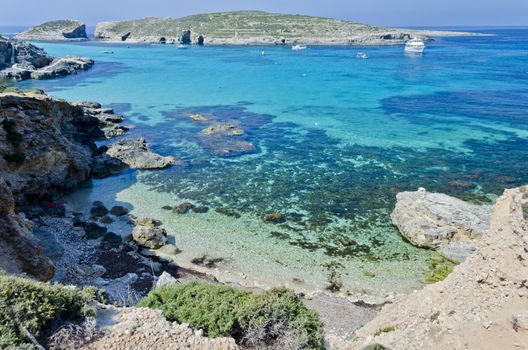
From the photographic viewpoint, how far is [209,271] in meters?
24.5

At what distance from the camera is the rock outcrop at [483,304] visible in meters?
11.8

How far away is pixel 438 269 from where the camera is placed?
24.2 m

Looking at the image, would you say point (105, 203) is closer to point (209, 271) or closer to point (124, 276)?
point (124, 276)

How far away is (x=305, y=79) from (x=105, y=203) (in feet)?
221

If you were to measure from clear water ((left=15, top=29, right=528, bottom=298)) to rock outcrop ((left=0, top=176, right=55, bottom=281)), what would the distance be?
8.60m

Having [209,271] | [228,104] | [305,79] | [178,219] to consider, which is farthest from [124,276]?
[305,79]

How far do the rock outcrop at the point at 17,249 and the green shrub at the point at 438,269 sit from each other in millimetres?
21100

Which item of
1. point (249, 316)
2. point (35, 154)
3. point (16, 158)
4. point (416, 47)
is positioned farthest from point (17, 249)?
point (416, 47)

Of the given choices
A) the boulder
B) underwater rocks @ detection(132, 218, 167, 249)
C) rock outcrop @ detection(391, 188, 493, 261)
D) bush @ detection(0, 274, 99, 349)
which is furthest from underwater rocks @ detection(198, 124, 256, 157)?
the boulder

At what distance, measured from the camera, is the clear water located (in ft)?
84.3

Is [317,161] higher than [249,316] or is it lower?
lower

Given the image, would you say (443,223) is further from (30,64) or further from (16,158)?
(30,64)

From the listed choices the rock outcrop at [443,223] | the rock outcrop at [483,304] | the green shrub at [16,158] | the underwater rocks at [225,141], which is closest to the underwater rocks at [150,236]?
the green shrub at [16,158]

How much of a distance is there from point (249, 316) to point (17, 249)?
12611 mm
